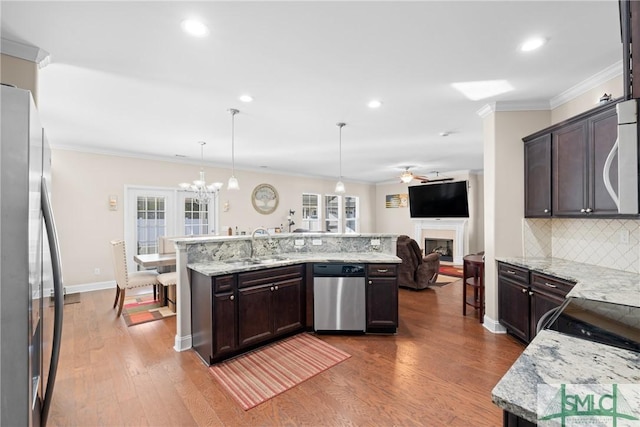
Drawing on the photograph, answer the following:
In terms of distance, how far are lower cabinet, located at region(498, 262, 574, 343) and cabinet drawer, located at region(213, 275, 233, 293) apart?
114 inches

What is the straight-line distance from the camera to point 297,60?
2.33 meters

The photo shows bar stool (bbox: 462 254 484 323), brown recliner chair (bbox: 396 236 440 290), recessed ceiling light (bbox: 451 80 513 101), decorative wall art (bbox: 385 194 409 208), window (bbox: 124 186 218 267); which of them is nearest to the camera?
recessed ceiling light (bbox: 451 80 513 101)

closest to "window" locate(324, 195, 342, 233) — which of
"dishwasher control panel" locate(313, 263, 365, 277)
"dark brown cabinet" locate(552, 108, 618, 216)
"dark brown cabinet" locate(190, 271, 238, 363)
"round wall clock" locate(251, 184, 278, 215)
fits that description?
"round wall clock" locate(251, 184, 278, 215)

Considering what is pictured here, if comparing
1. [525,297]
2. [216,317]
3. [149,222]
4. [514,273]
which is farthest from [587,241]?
[149,222]

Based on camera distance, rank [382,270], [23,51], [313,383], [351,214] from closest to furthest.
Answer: [23,51], [313,383], [382,270], [351,214]

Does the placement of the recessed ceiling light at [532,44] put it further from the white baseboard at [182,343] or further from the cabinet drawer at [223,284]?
the white baseboard at [182,343]

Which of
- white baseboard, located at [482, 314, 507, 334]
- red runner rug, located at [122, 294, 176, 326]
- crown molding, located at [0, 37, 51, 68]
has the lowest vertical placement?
red runner rug, located at [122, 294, 176, 326]

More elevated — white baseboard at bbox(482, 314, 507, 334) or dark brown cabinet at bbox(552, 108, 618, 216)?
dark brown cabinet at bbox(552, 108, 618, 216)

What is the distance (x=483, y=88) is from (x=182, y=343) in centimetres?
410

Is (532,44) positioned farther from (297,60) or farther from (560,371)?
(560,371)

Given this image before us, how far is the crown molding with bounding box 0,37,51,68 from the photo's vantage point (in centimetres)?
206

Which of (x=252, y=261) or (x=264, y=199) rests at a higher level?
(x=264, y=199)

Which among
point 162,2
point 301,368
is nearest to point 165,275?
point 301,368

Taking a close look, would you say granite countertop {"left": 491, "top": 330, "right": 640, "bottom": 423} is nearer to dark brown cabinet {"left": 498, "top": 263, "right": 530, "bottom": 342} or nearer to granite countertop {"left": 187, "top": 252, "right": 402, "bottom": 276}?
dark brown cabinet {"left": 498, "top": 263, "right": 530, "bottom": 342}
